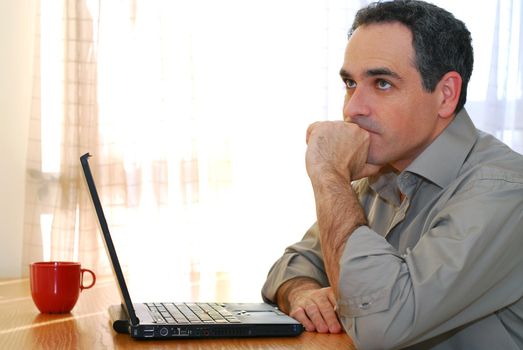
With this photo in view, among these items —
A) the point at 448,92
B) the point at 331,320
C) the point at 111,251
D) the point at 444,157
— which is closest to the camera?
the point at 111,251

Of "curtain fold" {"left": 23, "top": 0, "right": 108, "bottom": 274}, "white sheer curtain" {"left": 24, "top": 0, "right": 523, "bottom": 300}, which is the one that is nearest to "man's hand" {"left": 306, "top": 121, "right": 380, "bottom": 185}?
"white sheer curtain" {"left": 24, "top": 0, "right": 523, "bottom": 300}

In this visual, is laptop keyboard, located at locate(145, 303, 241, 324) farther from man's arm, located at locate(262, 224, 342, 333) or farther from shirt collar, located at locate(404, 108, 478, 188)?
shirt collar, located at locate(404, 108, 478, 188)

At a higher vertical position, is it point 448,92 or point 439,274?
point 448,92

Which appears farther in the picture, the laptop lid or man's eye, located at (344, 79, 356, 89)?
man's eye, located at (344, 79, 356, 89)

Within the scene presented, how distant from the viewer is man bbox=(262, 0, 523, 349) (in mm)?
1147

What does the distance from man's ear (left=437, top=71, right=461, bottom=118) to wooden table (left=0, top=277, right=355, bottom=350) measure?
20.5 inches

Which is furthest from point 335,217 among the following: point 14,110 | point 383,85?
point 14,110

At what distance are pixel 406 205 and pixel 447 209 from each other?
8.5 inches

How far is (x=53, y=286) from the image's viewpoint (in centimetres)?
144

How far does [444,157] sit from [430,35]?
0.81ft

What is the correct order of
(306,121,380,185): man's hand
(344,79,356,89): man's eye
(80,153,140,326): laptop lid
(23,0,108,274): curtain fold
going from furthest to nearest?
(23,0,108,274): curtain fold < (344,79,356,89): man's eye < (306,121,380,185): man's hand < (80,153,140,326): laptop lid

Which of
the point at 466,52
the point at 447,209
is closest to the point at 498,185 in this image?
the point at 447,209

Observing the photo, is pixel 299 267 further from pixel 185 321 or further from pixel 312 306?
pixel 185 321

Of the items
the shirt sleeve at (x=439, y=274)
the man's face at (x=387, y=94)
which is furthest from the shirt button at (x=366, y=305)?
the man's face at (x=387, y=94)
